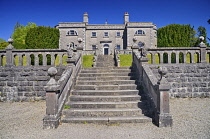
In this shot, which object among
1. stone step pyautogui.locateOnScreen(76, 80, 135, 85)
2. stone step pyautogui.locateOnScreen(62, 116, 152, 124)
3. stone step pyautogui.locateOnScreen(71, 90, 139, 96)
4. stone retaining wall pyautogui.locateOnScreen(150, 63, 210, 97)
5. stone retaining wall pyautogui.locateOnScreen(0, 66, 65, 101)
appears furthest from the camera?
stone retaining wall pyautogui.locateOnScreen(150, 63, 210, 97)

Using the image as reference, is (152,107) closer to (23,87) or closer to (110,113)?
(110,113)

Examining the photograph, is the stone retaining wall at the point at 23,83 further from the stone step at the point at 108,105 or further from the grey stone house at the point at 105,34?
the grey stone house at the point at 105,34

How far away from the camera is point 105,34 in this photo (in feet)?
115

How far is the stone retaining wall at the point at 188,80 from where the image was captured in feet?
23.8

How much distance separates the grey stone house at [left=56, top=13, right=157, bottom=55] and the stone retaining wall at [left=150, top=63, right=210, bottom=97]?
85.2ft

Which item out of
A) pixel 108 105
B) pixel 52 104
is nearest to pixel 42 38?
pixel 52 104

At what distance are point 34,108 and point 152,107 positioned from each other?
→ 4.99 m

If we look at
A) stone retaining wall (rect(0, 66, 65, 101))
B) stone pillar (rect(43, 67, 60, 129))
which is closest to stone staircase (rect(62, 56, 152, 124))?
stone pillar (rect(43, 67, 60, 129))

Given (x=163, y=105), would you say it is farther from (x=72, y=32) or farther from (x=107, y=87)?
(x=72, y=32)

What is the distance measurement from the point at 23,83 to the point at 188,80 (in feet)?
28.7

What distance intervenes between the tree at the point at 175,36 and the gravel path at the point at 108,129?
13.7 m

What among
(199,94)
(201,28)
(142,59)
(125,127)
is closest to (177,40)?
(199,94)

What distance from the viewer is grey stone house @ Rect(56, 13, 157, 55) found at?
3322 cm

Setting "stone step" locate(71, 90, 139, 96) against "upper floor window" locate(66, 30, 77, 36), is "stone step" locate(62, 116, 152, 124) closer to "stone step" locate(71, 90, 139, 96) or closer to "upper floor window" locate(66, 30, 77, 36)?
"stone step" locate(71, 90, 139, 96)
